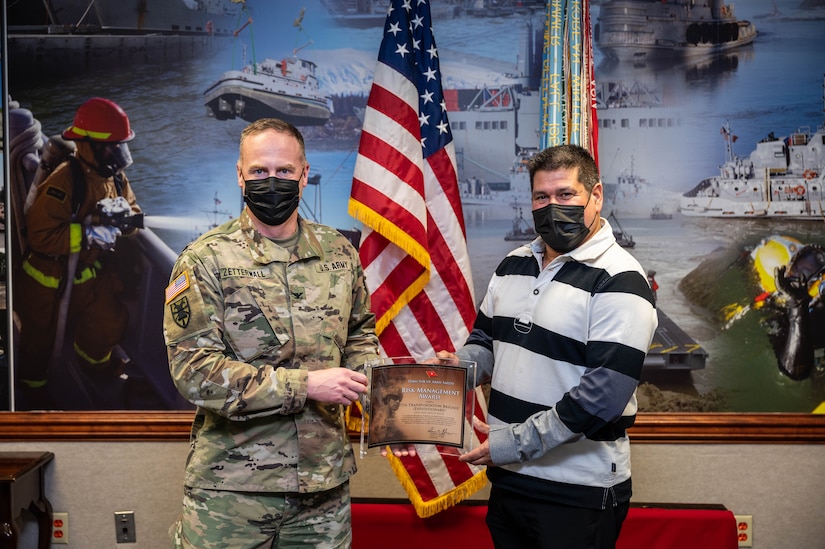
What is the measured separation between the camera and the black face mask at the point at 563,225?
5.74 ft

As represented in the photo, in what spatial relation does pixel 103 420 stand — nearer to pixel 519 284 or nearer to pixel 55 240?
pixel 55 240

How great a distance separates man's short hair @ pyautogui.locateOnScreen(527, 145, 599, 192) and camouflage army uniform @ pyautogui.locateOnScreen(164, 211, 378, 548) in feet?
2.07

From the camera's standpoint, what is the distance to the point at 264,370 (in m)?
1.62

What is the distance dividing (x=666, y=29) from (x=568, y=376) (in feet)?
5.98

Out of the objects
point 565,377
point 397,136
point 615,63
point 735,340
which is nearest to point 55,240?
point 397,136


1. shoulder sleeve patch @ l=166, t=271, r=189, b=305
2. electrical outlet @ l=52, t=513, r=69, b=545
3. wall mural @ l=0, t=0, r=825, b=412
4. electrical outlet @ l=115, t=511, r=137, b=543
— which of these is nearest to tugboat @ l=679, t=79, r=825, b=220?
wall mural @ l=0, t=0, r=825, b=412

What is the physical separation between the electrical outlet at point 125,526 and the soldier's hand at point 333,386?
1.71 metres

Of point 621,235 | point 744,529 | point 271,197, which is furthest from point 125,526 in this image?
point 744,529

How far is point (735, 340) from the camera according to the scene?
2.80 metres

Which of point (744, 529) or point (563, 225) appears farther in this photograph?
point (744, 529)

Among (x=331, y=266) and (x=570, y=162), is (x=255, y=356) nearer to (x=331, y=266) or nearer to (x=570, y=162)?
(x=331, y=266)

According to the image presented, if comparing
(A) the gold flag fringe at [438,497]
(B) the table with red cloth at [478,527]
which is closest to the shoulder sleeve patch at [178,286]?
(A) the gold flag fringe at [438,497]

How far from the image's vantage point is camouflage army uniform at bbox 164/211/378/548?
1.60m

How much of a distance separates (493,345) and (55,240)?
6.45 feet
